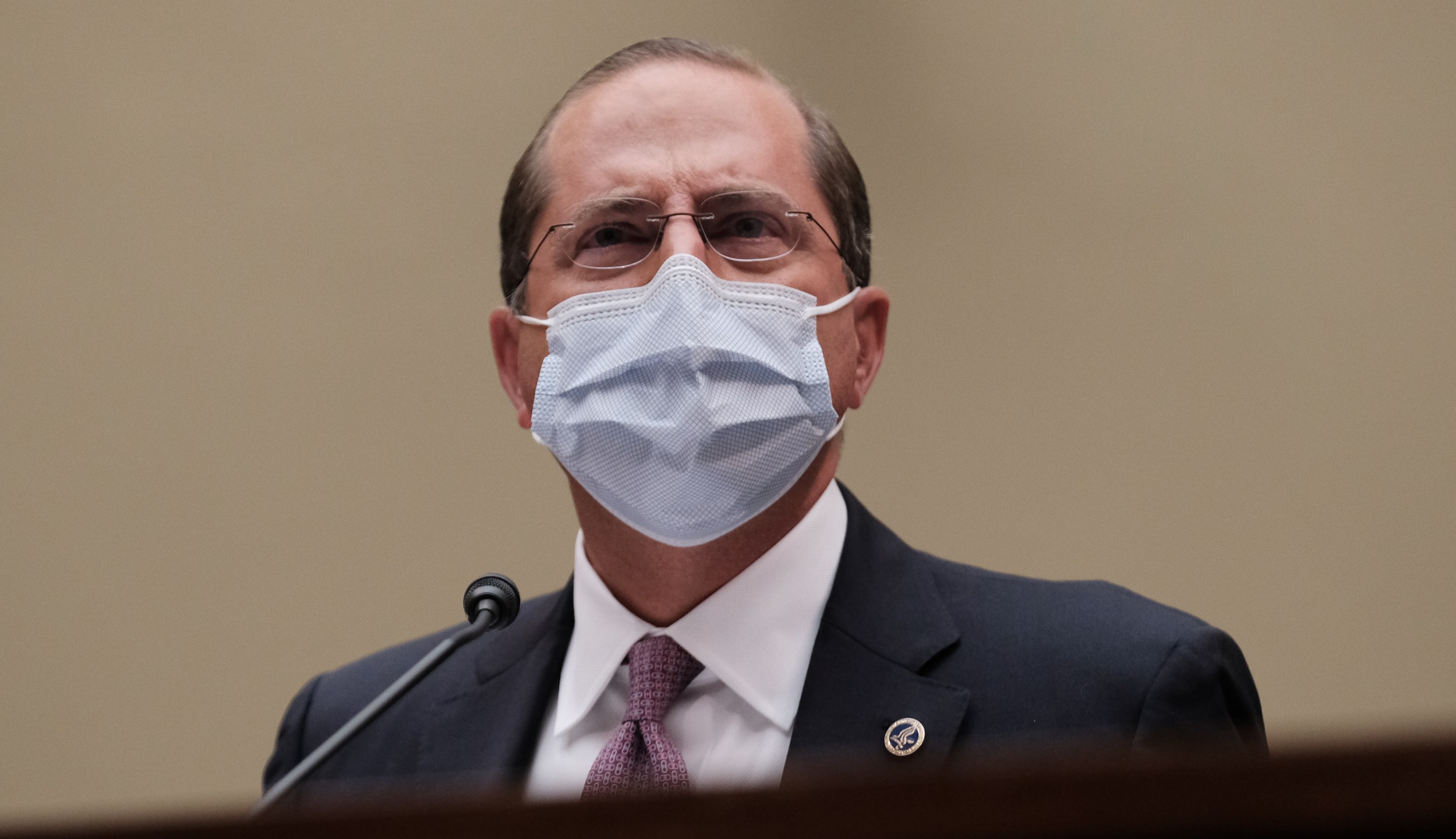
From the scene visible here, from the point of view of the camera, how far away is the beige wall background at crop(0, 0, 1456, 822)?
2.90 meters

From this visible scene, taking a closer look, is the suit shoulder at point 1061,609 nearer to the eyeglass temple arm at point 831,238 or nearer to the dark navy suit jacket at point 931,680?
the dark navy suit jacket at point 931,680

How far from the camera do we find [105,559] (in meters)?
3.09

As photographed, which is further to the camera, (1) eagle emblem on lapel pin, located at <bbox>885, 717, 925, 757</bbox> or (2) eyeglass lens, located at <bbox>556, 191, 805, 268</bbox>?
(2) eyeglass lens, located at <bbox>556, 191, 805, 268</bbox>

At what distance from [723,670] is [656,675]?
0.09 meters

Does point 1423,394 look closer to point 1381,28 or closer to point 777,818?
point 1381,28

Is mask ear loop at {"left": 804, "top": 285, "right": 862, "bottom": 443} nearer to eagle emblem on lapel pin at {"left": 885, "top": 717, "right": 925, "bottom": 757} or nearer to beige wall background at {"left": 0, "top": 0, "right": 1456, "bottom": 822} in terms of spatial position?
eagle emblem on lapel pin at {"left": 885, "top": 717, "right": 925, "bottom": 757}

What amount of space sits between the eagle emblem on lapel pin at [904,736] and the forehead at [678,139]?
32.0 inches

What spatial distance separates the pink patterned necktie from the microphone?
0.77 feet

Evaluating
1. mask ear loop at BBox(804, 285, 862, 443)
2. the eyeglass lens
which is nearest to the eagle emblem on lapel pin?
mask ear loop at BBox(804, 285, 862, 443)

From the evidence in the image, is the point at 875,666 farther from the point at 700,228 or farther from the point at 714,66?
the point at 714,66

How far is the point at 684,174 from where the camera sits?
5.96ft

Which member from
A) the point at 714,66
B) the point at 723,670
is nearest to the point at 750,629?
the point at 723,670

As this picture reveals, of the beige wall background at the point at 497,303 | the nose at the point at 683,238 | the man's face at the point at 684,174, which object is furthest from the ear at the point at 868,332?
the beige wall background at the point at 497,303

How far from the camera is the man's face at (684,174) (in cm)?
181
